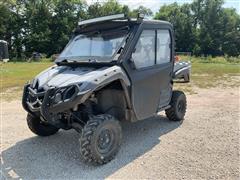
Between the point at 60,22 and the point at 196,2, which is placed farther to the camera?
the point at 196,2

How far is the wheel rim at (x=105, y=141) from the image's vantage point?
468 centimetres

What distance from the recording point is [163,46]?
20.1 feet

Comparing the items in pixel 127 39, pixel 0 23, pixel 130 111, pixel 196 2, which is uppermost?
pixel 196 2

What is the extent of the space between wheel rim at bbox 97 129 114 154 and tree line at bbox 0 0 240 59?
40.2 meters

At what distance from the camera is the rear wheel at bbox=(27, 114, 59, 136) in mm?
5829

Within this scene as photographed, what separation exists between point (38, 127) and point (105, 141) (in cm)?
165

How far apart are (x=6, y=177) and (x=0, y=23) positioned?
4498 cm

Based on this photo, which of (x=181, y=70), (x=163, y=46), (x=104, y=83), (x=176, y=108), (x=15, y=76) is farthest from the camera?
(x=15, y=76)

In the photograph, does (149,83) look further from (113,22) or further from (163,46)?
(113,22)

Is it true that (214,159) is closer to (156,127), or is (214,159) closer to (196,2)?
(156,127)

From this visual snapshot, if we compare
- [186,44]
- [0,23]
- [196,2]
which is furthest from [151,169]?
[196,2]

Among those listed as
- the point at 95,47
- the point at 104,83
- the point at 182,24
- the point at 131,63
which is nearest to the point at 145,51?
the point at 131,63

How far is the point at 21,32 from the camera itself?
156ft

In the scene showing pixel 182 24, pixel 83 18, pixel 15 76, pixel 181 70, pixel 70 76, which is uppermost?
pixel 83 18
